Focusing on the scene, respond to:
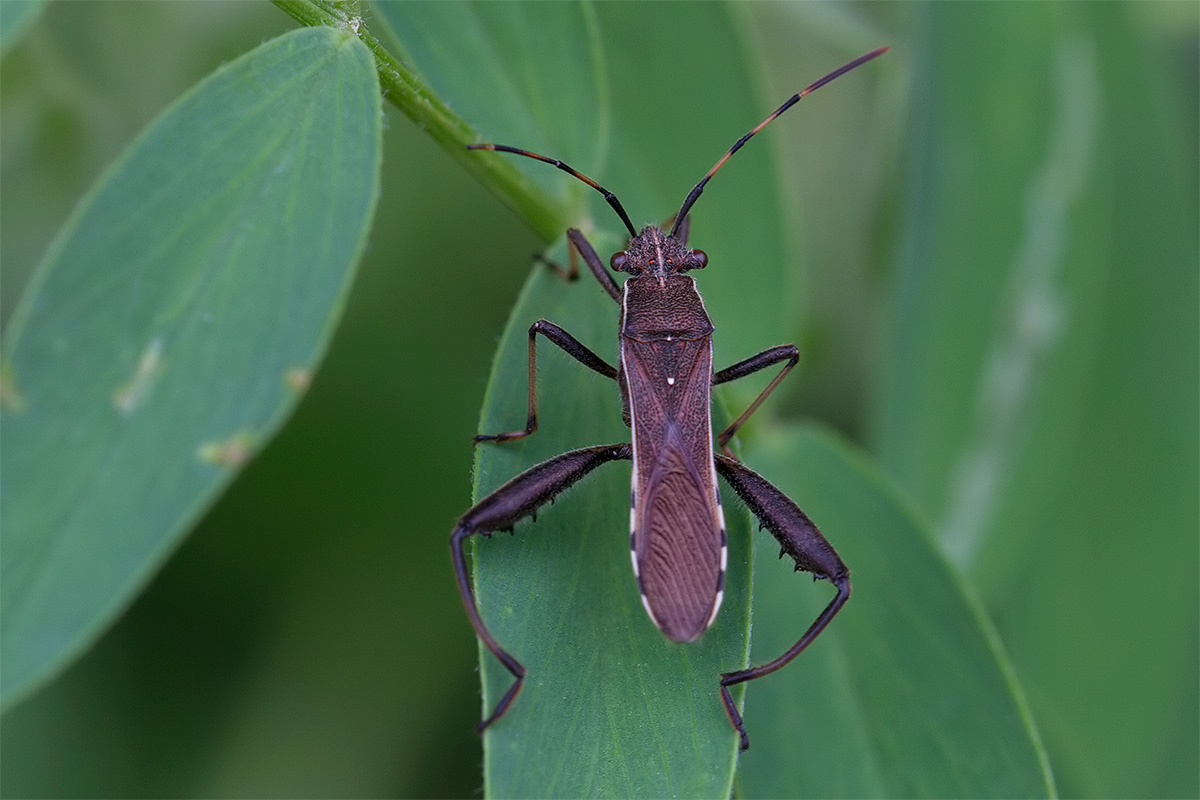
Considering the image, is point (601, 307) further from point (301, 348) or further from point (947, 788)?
point (947, 788)

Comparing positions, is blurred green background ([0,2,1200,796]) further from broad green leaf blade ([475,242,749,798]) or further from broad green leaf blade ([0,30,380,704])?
broad green leaf blade ([0,30,380,704])

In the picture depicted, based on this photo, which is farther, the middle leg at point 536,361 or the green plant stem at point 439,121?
the middle leg at point 536,361

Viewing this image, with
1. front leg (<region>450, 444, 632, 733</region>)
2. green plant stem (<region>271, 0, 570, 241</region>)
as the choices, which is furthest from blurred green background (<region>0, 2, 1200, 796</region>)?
front leg (<region>450, 444, 632, 733</region>)

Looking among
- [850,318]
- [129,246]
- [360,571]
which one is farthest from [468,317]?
[129,246]

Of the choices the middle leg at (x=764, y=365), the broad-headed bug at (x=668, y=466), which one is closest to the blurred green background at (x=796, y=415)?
the middle leg at (x=764, y=365)

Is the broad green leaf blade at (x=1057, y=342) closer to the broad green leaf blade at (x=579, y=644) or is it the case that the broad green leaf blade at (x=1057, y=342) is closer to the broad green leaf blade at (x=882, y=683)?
the broad green leaf blade at (x=882, y=683)

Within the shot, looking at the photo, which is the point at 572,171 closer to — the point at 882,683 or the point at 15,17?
the point at 15,17
